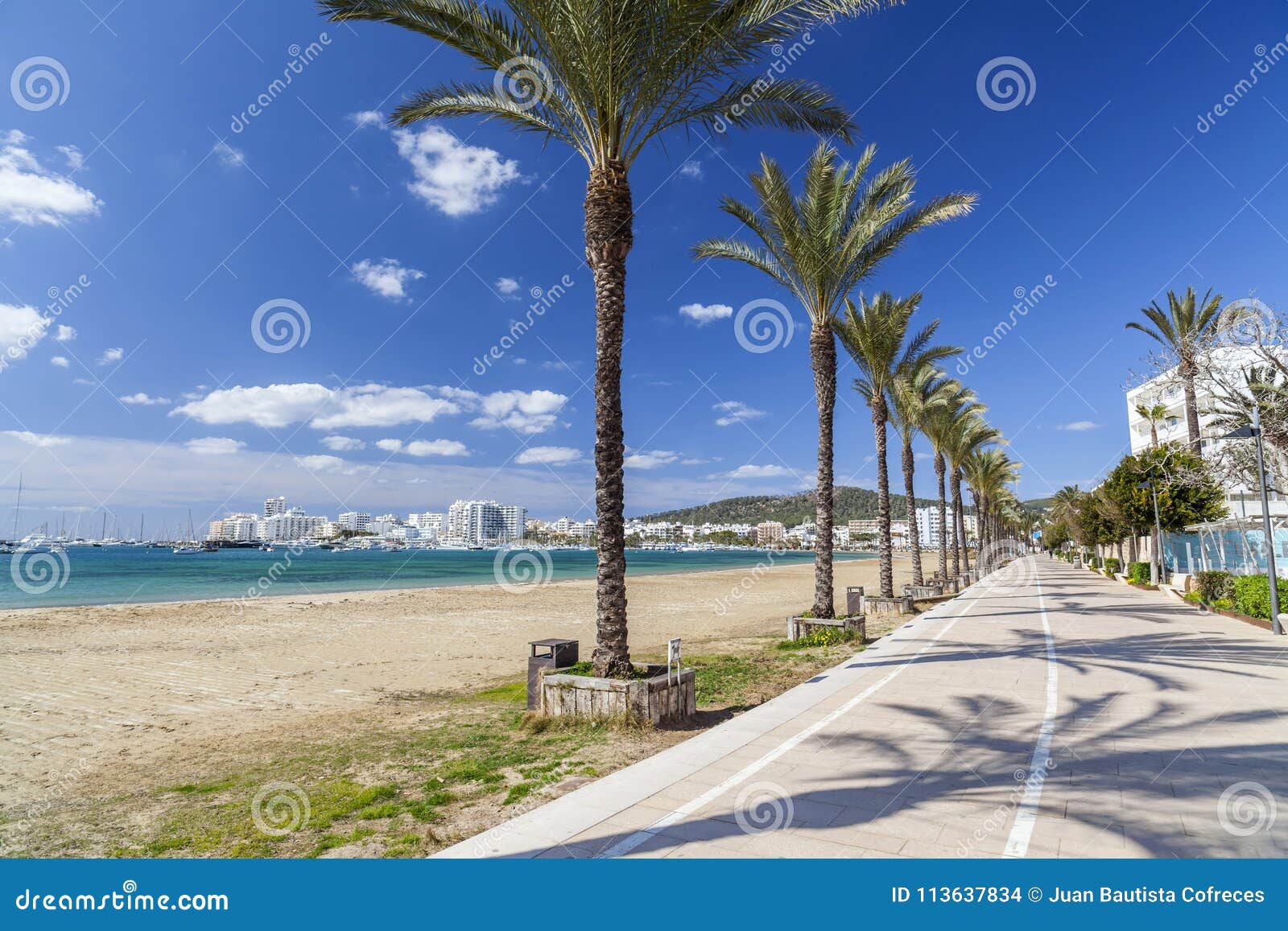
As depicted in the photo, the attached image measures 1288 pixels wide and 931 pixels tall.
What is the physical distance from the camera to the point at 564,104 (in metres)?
8.92

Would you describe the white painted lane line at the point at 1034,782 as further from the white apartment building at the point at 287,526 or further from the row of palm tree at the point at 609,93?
the white apartment building at the point at 287,526

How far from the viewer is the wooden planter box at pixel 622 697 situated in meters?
7.35

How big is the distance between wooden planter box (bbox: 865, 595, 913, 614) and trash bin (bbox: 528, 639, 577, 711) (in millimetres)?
14134

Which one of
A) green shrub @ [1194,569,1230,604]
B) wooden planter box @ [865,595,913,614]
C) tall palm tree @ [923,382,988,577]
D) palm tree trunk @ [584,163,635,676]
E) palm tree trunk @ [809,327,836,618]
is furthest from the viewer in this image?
tall palm tree @ [923,382,988,577]

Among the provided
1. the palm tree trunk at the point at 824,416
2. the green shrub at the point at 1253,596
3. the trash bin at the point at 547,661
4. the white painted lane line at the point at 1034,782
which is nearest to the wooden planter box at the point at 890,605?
the palm tree trunk at the point at 824,416

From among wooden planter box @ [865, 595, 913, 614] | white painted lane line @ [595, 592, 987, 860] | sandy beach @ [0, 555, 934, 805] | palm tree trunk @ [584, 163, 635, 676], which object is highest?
palm tree trunk @ [584, 163, 635, 676]

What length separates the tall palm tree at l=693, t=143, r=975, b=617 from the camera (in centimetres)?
1430

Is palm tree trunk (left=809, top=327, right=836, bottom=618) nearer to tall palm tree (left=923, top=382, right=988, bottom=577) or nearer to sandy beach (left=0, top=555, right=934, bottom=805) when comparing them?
sandy beach (left=0, top=555, right=934, bottom=805)

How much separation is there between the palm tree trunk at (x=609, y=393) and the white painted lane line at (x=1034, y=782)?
14.0ft

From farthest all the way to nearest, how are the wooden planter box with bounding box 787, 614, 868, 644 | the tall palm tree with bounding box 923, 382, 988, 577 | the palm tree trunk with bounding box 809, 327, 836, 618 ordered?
the tall palm tree with bounding box 923, 382, 988, 577 → the palm tree trunk with bounding box 809, 327, 836, 618 → the wooden planter box with bounding box 787, 614, 868, 644

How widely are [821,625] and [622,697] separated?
7550 mm

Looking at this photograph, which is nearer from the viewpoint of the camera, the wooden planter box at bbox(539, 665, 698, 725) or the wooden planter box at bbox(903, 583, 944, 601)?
the wooden planter box at bbox(539, 665, 698, 725)

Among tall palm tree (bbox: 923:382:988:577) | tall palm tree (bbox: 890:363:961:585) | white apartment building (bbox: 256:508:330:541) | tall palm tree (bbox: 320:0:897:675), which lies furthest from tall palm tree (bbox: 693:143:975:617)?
white apartment building (bbox: 256:508:330:541)
